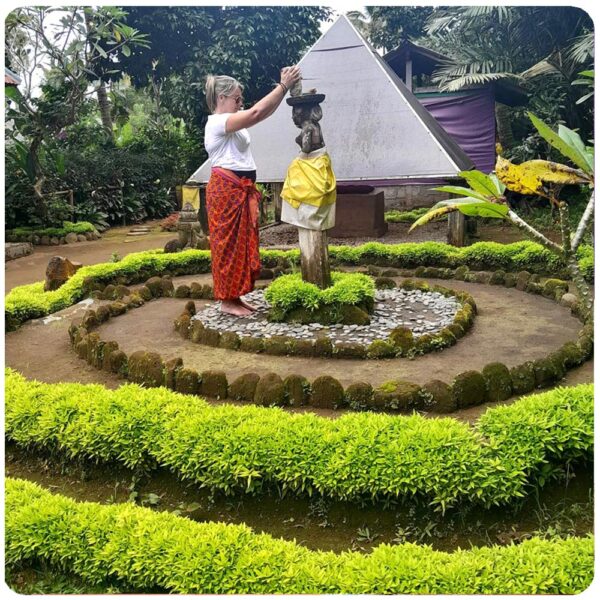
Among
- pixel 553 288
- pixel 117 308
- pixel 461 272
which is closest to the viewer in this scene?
pixel 117 308

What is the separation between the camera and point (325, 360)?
5.83m

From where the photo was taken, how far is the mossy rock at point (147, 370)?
5.23 m

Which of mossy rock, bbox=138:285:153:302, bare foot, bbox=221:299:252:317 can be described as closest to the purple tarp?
mossy rock, bbox=138:285:153:302

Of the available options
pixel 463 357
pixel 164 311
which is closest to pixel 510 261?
pixel 463 357

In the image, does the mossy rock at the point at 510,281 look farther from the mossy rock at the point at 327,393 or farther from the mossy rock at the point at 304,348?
the mossy rock at the point at 327,393

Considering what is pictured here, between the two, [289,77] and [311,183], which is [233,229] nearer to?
[311,183]

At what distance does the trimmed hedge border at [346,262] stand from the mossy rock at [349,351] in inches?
143

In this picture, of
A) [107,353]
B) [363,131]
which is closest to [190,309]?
[107,353]

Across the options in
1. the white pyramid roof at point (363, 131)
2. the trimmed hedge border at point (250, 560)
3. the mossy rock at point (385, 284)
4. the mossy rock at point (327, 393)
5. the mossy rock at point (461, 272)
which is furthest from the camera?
the mossy rock at point (461, 272)

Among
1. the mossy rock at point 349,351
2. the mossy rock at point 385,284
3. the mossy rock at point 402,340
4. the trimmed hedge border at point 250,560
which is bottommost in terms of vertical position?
the trimmed hedge border at point 250,560

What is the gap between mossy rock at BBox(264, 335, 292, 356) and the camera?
5.96 m

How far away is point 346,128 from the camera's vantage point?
25.6 ft

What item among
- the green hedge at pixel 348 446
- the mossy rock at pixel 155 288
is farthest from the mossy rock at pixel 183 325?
the green hedge at pixel 348 446

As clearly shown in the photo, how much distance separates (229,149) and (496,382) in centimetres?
322
